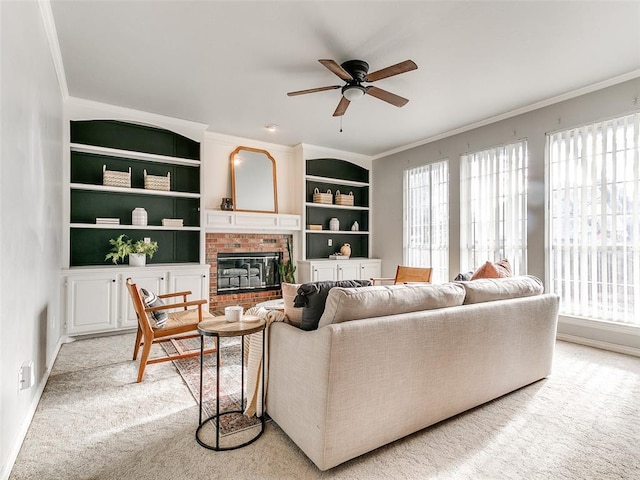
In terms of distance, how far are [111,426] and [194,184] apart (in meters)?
3.59

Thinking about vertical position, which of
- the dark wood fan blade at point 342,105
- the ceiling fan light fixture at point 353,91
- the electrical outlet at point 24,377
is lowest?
the electrical outlet at point 24,377

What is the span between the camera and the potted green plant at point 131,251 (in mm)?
4180

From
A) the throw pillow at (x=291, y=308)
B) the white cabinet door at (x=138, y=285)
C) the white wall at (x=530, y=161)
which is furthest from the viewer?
the white cabinet door at (x=138, y=285)

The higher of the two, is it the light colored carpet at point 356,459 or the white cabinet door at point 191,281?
the white cabinet door at point 191,281

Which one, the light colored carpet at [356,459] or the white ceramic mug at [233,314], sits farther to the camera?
the white ceramic mug at [233,314]

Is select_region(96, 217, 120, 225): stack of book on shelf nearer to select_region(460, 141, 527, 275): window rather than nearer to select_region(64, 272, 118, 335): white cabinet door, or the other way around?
select_region(64, 272, 118, 335): white cabinet door

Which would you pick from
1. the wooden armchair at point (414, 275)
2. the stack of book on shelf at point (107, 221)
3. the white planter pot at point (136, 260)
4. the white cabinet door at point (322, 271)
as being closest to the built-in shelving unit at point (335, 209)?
the white cabinet door at point (322, 271)

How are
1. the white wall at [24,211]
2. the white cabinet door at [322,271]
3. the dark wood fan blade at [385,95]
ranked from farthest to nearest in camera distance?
the white cabinet door at [322,271], the dark wood fan blade at [385,95], the white wall at [24,211]

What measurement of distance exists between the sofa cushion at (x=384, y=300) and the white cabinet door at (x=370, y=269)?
4017 mm

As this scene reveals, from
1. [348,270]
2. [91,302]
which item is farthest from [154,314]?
[348,270]

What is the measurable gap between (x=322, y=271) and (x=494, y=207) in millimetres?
2763

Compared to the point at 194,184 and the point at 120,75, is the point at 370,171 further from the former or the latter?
the point at 120,75

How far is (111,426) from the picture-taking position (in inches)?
82.7

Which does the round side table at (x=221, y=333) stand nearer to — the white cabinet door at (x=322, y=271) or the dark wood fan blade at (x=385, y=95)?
the dark wood fan blade at (x=385, y=95)
